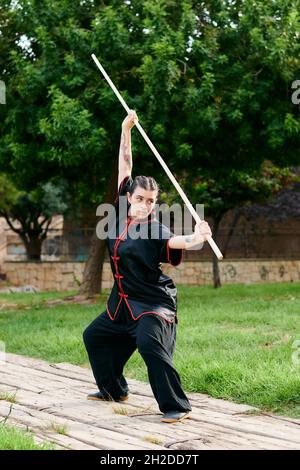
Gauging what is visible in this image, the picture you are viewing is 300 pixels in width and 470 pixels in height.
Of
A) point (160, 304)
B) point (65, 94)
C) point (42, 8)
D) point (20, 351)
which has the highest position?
point (42, 8)

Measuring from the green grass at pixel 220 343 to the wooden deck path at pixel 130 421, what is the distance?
25 centimetres

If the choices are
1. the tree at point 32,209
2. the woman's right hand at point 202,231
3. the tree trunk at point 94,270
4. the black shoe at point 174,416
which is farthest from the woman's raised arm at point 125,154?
the tree at point 32,209

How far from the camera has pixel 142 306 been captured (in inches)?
239

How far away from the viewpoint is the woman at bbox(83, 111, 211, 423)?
229 inches

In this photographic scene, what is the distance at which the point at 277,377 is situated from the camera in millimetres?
6566

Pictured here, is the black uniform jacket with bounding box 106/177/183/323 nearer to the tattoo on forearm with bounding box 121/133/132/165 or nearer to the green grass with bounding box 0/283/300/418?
the tattoo on forearm with bounding box 121/133/132/165

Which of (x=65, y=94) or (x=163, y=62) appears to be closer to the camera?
(x=163, y=62)

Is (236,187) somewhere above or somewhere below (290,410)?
above

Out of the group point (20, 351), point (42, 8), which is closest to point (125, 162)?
point (20, 351)
